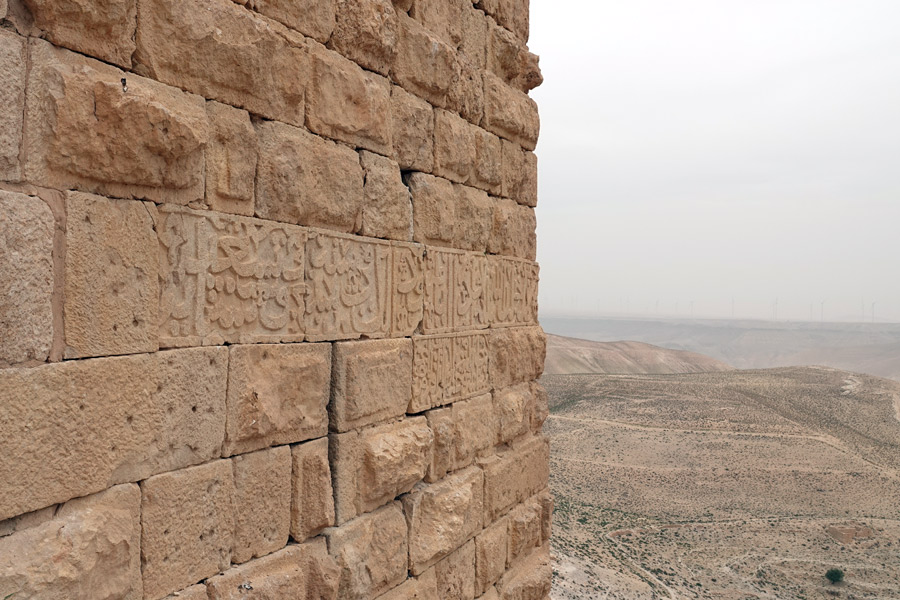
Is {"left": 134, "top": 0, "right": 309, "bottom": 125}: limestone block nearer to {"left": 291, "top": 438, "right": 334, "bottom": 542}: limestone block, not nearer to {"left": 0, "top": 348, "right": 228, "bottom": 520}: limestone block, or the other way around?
{"left": 0, "top": 348, "right": 228, "bottom": 520}: limestone block

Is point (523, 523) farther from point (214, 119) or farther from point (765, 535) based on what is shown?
point (765, 535)

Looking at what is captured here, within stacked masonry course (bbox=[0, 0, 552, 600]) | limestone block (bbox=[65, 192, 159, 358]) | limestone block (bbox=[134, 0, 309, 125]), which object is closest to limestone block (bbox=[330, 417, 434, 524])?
stacked masonry course (bbox=[0, 0, 552, 600])

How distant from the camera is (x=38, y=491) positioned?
1.50m

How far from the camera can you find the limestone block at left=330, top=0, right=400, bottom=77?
2.35 meters

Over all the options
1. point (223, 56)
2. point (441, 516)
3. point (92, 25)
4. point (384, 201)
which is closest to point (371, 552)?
point (441, 516)

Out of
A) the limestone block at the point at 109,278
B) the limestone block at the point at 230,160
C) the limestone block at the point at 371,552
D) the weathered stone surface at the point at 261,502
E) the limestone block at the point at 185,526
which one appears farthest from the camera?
the limestone block at the point at 371,552

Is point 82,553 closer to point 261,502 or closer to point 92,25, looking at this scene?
point 261,502

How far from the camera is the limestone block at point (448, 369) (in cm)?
281

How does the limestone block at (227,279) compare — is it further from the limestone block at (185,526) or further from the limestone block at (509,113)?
the limestone block at (509,113)

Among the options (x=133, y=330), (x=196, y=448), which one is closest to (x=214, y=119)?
(x=133, y=330)

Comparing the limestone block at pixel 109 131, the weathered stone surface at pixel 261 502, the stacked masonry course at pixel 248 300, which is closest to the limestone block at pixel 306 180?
the stacked masonry course at pixel 248 300

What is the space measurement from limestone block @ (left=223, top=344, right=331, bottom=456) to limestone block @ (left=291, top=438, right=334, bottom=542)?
6cm

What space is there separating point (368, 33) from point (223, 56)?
2.29 feet

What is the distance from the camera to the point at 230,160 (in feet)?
6.40
